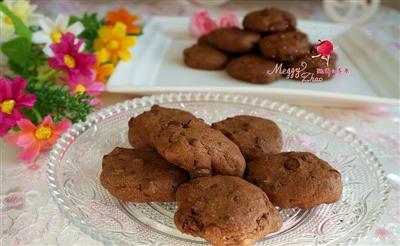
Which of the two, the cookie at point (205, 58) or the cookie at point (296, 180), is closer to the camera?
the cookie at point (296, 180)

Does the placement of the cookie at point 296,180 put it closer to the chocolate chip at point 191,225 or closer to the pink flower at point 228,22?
the chocolate chip at point 191,225

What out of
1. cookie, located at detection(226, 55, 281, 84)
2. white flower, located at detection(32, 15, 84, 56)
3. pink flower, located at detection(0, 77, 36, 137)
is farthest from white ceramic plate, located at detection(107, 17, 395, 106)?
pink flower, located at detection(0, 77, 36, 137)

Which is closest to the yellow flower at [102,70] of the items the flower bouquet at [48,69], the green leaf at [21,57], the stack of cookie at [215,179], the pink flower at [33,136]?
the flower bouquet at [48,69]

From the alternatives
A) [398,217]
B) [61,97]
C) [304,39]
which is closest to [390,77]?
[304,39]

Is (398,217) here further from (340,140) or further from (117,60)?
(117,60)

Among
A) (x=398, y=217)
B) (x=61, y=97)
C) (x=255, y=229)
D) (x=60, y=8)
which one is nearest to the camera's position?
(x=255, y=229)

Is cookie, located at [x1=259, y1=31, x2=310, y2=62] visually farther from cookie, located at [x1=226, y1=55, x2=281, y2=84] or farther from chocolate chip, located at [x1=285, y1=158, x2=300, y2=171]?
chocolate chip, located at [x1=285, y1=158, x2=300, y2=171]
